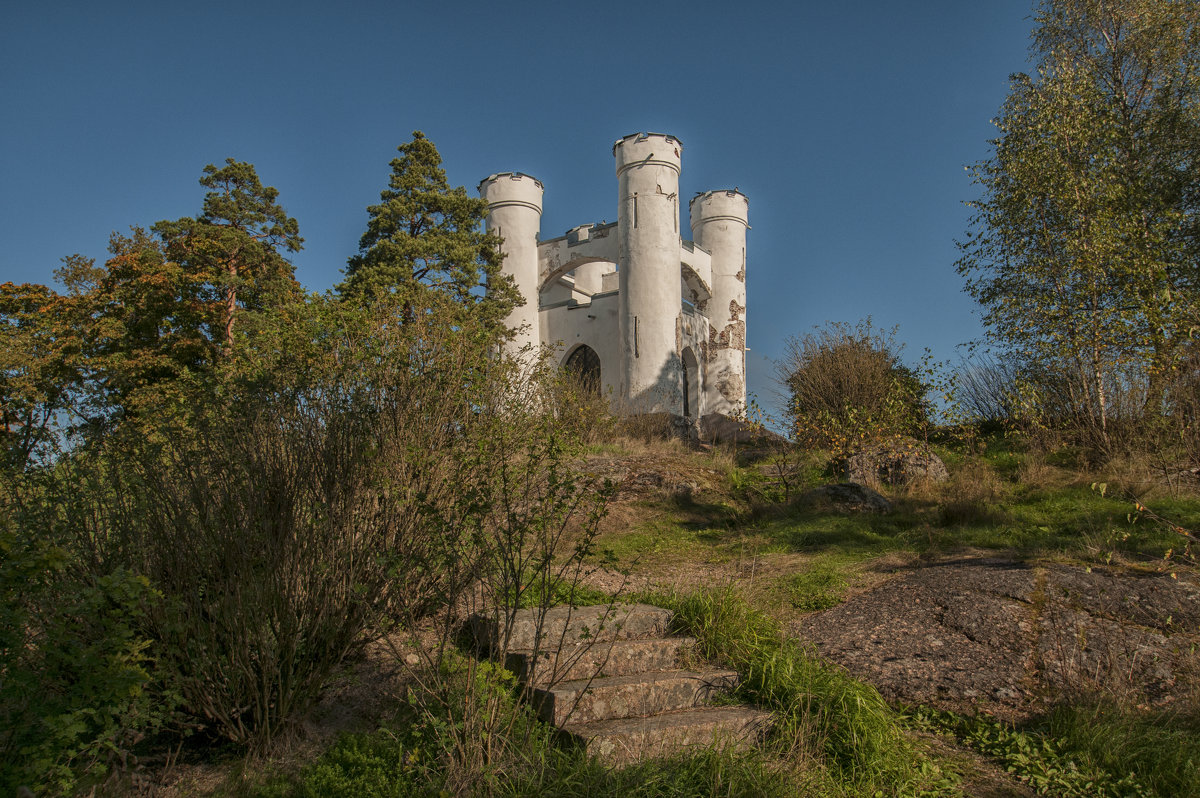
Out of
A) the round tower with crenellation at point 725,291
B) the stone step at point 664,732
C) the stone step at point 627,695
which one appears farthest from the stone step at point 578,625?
the round tower with crenellation at point 725,291

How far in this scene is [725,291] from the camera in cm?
2575

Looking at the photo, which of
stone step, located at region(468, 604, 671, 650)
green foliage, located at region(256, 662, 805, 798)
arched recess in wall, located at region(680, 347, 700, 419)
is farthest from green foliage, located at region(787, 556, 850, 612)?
arched recess in wall, located at region(680, 347, 700, 419)

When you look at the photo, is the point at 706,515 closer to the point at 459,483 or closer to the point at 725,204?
the point at 459,483

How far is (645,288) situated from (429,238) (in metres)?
6.18

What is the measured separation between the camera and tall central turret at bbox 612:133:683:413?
21.2 meters

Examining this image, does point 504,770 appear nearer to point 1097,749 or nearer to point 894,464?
point 1097,749

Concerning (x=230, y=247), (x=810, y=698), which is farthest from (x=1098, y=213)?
(x=230, y=247)

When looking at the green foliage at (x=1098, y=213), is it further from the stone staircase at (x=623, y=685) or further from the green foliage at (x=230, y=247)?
the green foliage at (x=230, y=247)

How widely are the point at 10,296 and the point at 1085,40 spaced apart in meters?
28.9

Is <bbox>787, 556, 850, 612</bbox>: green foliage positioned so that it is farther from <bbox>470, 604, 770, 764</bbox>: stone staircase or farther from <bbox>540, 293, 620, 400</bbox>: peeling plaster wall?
<bbox>540, 293, 620, 400</bbox>: peeling plaster wall

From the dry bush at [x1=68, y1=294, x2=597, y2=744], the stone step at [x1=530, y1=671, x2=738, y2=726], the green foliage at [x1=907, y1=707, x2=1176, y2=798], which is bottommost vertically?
the green foliage at [x1=907, y1=707, x2=1176, y2=798]

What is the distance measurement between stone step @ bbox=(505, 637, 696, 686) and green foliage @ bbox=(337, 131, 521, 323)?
48.5 ft

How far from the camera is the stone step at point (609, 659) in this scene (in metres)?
4.40

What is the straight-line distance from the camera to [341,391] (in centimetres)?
457
